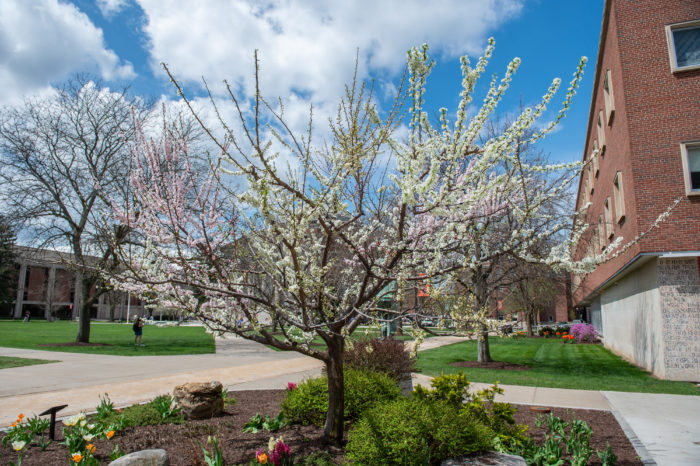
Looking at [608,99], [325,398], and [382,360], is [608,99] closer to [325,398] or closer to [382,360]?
[382,360]

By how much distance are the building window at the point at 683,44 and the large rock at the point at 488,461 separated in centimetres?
1222

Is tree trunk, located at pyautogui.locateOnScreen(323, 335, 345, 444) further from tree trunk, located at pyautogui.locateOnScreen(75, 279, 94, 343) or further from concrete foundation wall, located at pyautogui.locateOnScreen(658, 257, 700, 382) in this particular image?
tree trunk, located at pyautogui.locateOnScreen(75, 279, 94, 343)

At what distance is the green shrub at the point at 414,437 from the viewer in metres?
3.61

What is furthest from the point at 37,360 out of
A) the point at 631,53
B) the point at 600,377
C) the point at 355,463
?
the point at 631,53

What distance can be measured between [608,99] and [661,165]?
15.9ft

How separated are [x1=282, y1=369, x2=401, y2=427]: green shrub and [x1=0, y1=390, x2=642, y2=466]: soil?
0.15 m

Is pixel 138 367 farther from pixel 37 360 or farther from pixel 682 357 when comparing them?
pixel 682 357

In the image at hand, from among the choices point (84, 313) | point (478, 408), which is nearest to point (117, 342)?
point (84, 313)

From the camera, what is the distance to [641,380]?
35.5ft

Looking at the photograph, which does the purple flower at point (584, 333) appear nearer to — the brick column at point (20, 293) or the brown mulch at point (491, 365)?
the brown mulch at point (491, 365)

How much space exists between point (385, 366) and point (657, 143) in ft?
32.3

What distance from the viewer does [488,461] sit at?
11.9 ft

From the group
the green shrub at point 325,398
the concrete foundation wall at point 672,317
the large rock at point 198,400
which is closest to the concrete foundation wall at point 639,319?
the concrete foundation wall at point 672,317

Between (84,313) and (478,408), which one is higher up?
(84,313)
